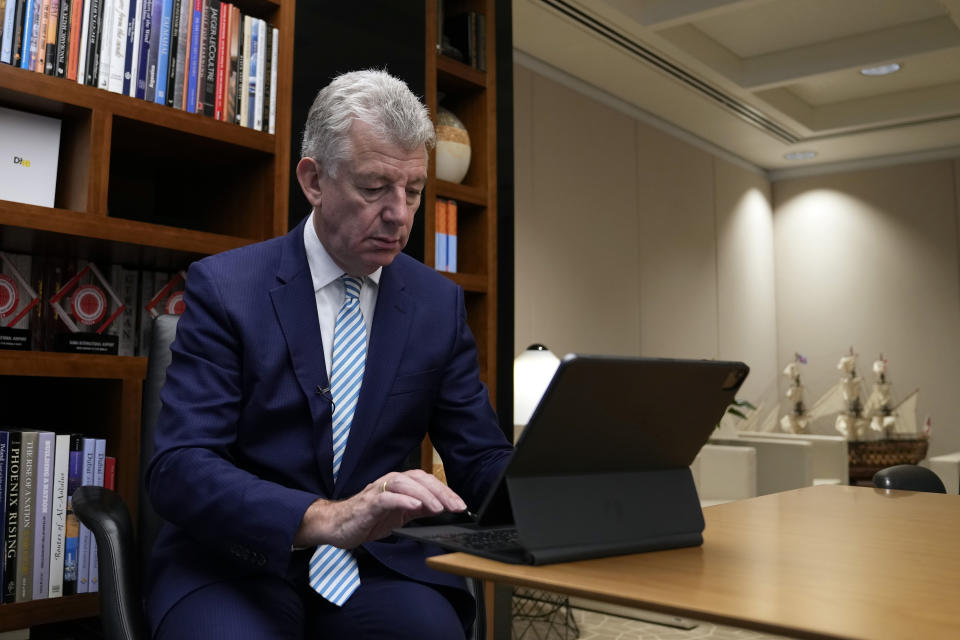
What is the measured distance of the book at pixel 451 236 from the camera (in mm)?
2744

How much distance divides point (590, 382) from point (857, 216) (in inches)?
291

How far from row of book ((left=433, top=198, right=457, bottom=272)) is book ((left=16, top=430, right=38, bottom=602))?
1287mm

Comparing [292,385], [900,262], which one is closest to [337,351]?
[292,385]

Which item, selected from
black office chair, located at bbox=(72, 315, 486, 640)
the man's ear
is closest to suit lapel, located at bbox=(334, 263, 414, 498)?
the man's ear

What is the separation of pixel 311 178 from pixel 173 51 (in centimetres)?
85

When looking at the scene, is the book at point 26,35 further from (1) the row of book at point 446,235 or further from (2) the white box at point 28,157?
(1) the row of book at point 446,235

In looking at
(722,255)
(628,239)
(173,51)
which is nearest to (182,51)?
(173,51)

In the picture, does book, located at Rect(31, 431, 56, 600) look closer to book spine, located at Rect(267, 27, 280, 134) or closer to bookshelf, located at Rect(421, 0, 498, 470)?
book spine, located at Rect(267, 27, 280, 134)

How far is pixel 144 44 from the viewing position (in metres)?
2.01

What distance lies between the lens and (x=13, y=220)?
1756 mm

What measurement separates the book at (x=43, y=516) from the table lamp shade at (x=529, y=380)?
5.81 feet

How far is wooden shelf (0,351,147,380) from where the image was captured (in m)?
1.76

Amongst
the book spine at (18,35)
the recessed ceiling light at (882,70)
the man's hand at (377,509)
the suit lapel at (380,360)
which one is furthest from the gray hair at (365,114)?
the recessed ceiling light at (882,70)

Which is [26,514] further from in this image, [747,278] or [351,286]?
[747,278]
